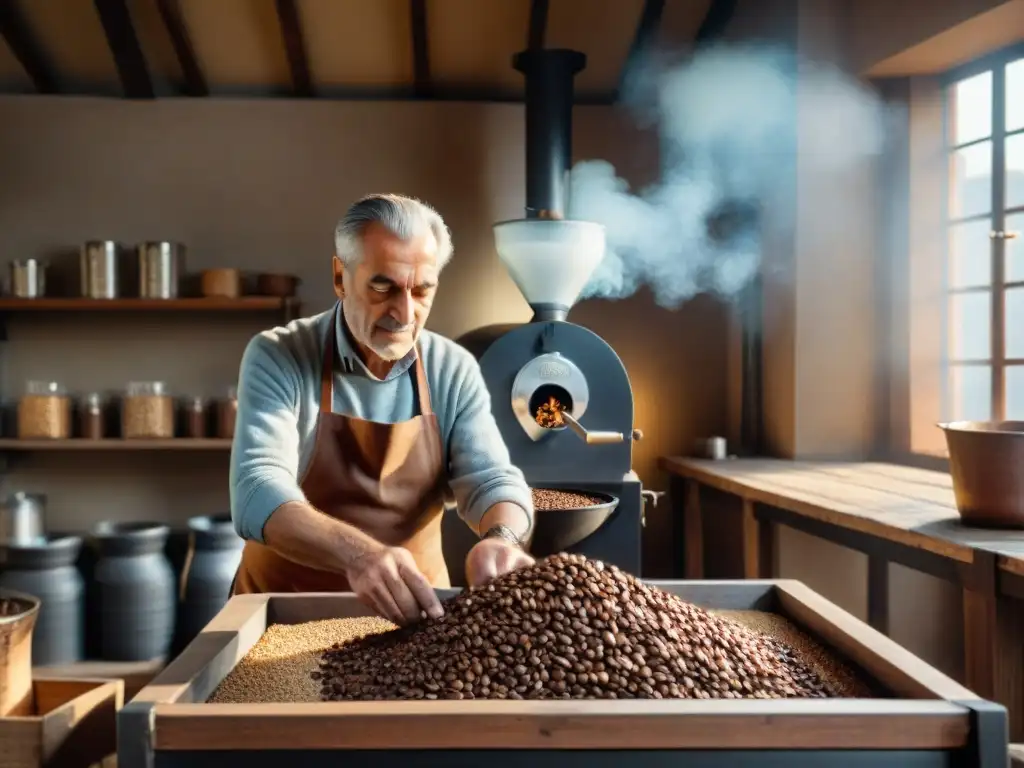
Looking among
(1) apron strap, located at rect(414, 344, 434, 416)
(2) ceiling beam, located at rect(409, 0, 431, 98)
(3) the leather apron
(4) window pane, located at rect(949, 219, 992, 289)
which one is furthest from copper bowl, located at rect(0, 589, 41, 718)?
(4) window pane, located at rect(949, 219, 992, 289)

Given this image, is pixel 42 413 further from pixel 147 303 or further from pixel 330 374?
pixel 330 374

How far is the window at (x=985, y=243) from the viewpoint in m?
3.14

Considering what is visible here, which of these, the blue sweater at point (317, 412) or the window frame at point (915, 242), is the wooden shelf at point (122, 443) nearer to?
the blue sweater at point (317, 412)

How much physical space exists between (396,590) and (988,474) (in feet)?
4.76

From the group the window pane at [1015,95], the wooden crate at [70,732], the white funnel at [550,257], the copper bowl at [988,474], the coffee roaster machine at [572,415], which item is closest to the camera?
the copper bowl at [988,474]

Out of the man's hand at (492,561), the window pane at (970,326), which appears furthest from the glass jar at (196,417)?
the window pane at (970,326)

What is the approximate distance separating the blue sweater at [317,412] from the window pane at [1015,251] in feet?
6.86

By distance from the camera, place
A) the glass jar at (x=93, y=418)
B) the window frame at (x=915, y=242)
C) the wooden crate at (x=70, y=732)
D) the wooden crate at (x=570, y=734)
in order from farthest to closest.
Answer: the glass jar at (x=93, y=418) < the window frame at (x=915, y=242) < the wooden crate at (x=70, y=732) < the wooden crate at (x=570, y=734)

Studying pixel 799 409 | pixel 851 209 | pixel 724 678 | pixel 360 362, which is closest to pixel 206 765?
pixel 724 678

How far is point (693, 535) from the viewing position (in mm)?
3973

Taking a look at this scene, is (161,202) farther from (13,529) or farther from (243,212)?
(13,529)

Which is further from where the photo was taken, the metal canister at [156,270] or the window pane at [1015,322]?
the metal canister at [156,270]

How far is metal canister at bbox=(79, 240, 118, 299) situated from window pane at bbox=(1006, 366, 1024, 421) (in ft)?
11.4

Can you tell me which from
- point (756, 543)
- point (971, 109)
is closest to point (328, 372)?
point (756, 543)
